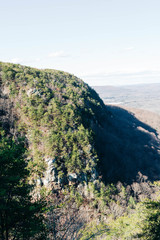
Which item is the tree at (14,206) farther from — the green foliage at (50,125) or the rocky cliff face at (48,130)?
the green foliage at (50,125)

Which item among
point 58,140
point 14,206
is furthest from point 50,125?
point 14,206

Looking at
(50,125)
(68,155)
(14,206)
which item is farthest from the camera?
(50,125)

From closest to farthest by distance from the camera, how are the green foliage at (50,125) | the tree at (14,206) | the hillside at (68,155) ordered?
the tree at (14,206), the hillside at (68,155), the green foliage at (50,125)

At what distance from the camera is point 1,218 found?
328 inches

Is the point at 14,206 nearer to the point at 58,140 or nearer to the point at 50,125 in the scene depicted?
the point at 58,140

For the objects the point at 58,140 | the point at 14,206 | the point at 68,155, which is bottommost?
the point at 68,155

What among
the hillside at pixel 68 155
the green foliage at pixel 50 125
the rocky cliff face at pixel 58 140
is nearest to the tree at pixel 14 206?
the hillside at pixel 68 155

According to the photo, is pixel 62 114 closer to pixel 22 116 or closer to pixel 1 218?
→ pixel 22 116

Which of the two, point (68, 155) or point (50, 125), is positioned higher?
point (50, 125)

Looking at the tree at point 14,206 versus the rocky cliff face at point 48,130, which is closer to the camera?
the tree at point 14,206

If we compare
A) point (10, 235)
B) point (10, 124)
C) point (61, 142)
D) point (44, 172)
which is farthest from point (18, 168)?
point (10, 124)

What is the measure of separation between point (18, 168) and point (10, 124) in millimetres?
26199

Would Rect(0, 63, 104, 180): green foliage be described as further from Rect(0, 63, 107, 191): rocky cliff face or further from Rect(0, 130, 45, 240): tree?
Rect(0, 130, 45, 240): tree

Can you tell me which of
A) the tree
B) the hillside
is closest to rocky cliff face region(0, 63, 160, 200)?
the hillside
